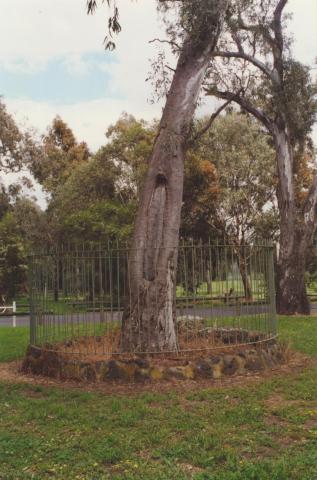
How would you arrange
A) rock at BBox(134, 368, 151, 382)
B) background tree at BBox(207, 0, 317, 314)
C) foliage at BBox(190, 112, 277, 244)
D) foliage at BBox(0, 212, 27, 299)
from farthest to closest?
foliage at BBox(0, 212, 27, 299)
foliage at BBox(190, 112, 277, 244)
background tree at BBox(207, 0, 317, 314)
rock at BBox(134, 368, 151, 382)

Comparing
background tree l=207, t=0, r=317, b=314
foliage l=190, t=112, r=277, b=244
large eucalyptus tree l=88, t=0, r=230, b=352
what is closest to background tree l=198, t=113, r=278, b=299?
foliage l=190, t=112, r=277, b=244

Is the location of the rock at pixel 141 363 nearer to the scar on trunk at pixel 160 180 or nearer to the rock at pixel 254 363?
the rock at pixel 254 363

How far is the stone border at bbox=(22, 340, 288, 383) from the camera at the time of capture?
8945mm

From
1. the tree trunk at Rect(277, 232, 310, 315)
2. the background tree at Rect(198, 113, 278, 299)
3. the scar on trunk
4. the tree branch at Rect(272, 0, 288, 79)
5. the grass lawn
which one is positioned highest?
the tree branch at Rect(272, 0, 288, 79)

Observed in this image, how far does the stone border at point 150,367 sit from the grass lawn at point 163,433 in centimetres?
68

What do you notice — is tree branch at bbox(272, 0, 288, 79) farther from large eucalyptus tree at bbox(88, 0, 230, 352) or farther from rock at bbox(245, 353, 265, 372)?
rock at bbox(245, 353, 265, 372)

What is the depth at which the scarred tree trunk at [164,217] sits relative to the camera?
9.86m

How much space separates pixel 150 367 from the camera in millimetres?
8992

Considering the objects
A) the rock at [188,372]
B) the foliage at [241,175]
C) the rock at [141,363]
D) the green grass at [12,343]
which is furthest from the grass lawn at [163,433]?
the foliage at [241,175]

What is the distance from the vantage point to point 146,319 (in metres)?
9.81

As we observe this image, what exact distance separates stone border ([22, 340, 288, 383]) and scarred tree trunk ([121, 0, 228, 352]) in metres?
0.69

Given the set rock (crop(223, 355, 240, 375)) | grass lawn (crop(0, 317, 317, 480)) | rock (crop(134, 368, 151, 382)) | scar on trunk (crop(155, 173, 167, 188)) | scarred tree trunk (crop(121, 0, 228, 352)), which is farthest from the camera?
scar on trunk (crop(155, 173, 167, 188))

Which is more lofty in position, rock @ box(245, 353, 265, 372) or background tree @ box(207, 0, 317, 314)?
background tree @ box(207, 0, 317, 314)

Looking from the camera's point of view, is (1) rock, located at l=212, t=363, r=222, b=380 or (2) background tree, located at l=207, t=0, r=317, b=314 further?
(2) background tree, located at l=207, t=0, r=317, b=314
